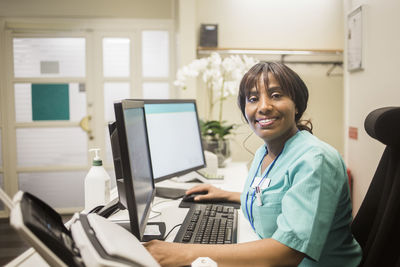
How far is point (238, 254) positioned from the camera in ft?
2.54

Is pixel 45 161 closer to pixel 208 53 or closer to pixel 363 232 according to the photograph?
pixel 208 53

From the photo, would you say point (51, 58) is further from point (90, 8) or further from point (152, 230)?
point (152, 230)

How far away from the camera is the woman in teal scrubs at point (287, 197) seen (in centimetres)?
77

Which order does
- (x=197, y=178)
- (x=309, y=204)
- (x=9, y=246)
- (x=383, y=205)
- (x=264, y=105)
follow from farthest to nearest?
(x=9, y=246) → (x=197, y=178) → (x=264, y=105) → (x=383, y=205) → (x=309, y=204)

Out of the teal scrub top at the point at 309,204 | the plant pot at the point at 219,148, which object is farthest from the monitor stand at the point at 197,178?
the teal scrub top at the point at 309,204

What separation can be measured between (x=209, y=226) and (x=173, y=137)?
557 millimetres

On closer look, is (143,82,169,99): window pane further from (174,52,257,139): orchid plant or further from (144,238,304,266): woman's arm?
(144,238,304,266): woman's arm

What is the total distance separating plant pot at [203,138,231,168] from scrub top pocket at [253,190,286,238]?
1.24 m

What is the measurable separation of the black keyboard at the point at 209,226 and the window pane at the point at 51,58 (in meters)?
2.99

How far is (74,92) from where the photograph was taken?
3779 millimetres

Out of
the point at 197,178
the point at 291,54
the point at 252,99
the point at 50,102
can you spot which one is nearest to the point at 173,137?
the point at 197,178

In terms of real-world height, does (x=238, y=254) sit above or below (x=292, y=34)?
below

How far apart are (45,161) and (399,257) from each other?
3772 millimetres

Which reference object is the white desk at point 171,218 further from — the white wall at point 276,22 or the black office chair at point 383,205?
the white wall at point 276,22
